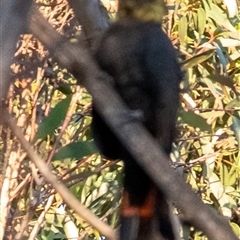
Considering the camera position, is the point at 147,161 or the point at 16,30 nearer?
the point at 16,30

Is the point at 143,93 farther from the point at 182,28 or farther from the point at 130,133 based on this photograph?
the point at 182,28

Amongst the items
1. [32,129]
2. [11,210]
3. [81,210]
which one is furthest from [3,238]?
[81,210]

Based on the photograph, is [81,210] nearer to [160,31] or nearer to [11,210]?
[160,31]

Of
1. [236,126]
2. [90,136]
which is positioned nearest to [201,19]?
[236,126]

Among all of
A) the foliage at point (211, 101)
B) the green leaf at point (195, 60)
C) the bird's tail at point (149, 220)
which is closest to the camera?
the bird's tail at point (149, 220)

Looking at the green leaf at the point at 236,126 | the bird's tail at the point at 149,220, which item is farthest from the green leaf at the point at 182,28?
the bird's tail at the point at 149,220

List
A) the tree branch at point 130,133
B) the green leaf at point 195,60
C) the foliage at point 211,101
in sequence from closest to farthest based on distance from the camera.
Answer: the tree branch at point 130,133 → the green leaf at point 195,60 → the foliage at point 211,101

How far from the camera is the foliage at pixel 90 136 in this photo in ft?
4.52

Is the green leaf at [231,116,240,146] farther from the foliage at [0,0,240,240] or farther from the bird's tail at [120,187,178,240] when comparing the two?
the bird's tail at [120,187,178,240]

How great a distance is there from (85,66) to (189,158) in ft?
4.02

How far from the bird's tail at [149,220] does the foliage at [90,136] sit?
0.33 meters

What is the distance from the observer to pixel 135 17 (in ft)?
3.33

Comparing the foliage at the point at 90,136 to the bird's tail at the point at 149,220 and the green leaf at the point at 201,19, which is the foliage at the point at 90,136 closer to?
the green leaf at the point at 201,19

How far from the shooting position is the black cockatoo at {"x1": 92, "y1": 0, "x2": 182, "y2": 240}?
3.02ft
